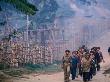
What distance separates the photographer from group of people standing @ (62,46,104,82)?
1115 centimetres

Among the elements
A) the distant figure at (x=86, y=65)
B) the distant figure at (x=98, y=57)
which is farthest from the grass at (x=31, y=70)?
the distant figure at (x=86, y=65)

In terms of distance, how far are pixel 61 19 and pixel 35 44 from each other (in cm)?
150

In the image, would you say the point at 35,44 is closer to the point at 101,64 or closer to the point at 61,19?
the point at 61,19

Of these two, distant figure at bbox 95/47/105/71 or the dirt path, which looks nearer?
the dirt path

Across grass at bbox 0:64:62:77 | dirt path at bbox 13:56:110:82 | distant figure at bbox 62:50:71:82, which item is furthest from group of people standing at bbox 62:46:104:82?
grass at bbox 0:64:62:77

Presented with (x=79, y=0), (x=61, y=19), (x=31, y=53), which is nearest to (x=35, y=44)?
(x=31, y=53)

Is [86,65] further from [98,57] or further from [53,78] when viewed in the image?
[98,57]

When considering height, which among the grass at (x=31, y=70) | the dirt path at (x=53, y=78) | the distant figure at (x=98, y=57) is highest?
the distant figure at (x=98, y=57)

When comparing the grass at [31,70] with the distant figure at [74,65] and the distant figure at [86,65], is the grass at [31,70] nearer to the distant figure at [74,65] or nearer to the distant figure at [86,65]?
the distant figure at [74,65]

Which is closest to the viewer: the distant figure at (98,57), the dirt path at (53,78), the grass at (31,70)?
the dirt path at (53,78)

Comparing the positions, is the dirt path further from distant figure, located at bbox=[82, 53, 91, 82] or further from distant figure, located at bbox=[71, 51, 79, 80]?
distant figure, located at bbox=[82, 53, 91, 82]

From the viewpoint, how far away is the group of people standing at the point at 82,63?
1115 centimetres

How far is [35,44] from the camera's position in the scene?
13.6 metres

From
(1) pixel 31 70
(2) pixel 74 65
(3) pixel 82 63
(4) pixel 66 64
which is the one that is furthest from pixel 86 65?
(1) pixel 31 70
